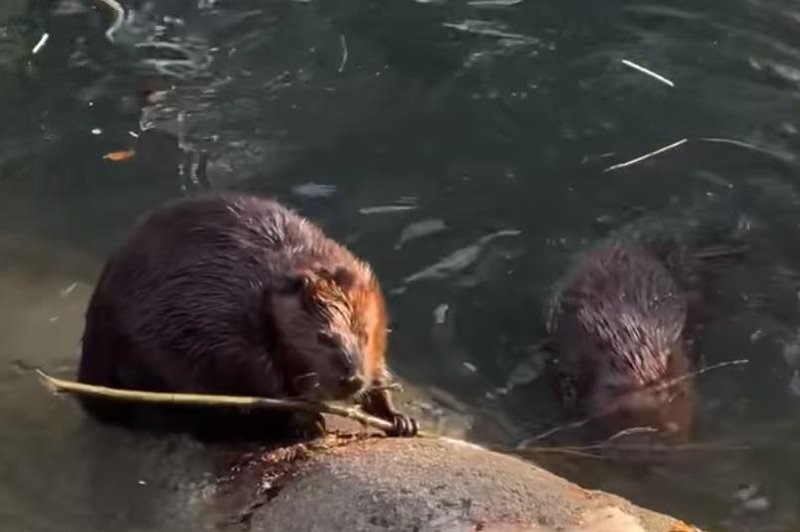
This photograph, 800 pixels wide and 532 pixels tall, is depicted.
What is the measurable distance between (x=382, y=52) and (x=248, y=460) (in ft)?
9.05

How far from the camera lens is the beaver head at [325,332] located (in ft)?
10.2

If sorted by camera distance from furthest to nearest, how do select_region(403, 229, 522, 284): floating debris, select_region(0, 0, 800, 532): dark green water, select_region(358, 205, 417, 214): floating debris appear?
1. select_region(358, 205, 417, 214): floating debris
2. select_region(403, 229, 522, 284): floating debris
3. select_region(0, 0, 800, 532): dark green water

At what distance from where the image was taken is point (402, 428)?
3.31 meters

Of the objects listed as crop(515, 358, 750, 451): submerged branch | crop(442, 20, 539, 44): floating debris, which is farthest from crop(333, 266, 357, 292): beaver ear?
crop(442, 20, 539, 44): floating debris

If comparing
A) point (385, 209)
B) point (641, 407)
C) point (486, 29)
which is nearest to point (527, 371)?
point (641, 407)

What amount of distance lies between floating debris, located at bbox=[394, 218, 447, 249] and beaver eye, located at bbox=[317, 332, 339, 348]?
1.57m

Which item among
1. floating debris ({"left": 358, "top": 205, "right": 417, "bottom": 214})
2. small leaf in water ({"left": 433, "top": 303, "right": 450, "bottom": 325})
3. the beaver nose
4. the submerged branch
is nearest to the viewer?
the beaver nose

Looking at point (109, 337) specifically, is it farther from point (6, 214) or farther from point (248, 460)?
point (6, 214)

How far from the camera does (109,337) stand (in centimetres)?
340

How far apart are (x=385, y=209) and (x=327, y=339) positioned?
1.72 meters

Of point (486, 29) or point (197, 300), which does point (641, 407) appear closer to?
point (197, 300)

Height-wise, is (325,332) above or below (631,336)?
above

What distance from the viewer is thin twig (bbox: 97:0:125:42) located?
5855 mm

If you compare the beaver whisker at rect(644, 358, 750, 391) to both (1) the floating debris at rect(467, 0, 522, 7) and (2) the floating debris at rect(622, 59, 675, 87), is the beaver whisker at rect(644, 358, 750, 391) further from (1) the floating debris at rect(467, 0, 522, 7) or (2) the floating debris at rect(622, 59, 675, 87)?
(1) the floating debris at rect(467, 0, 522, 7)
